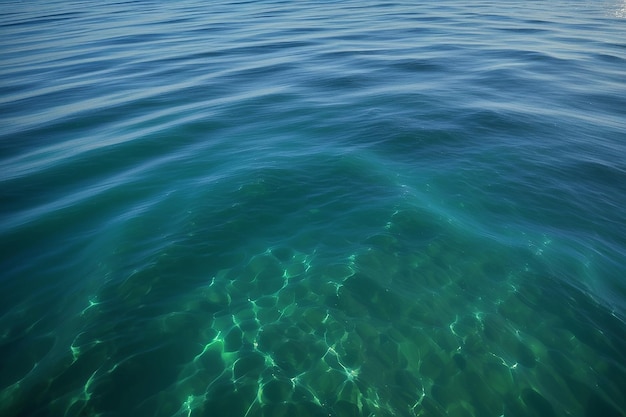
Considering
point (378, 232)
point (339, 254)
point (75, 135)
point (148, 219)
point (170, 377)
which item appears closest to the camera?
point (170, 377)

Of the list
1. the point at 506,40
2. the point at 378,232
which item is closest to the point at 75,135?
the point at 378,232

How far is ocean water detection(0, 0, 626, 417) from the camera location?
37.7 ft

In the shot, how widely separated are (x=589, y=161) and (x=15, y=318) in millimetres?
34341

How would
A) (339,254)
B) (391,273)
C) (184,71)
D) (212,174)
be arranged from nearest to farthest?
(391,273) < (339,254) < (212,174) < (184,71)

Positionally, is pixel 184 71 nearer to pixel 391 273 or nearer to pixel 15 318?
pixel 15 318

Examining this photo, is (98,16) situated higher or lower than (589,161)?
lower

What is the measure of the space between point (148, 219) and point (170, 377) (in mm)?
10549

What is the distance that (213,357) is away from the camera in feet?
40.2

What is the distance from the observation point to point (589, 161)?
2403 cm

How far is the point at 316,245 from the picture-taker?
1742 cm

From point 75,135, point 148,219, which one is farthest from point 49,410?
point 75,135

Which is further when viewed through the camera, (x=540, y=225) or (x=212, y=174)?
(x=212, y=174)

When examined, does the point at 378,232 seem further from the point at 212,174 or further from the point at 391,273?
the point at 212,174

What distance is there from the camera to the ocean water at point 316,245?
11484 millimetres
